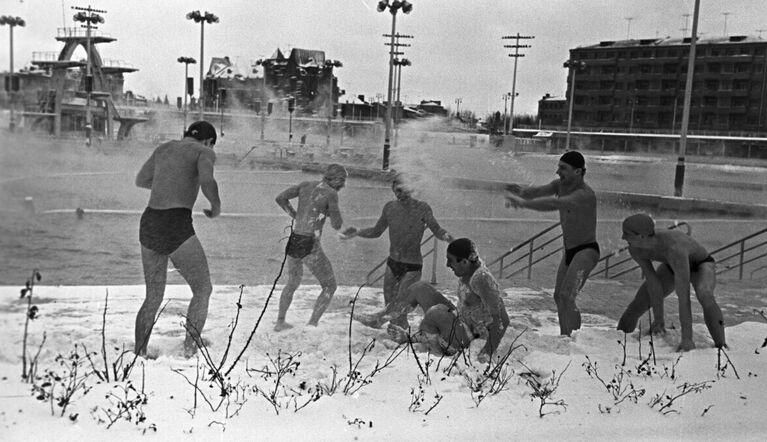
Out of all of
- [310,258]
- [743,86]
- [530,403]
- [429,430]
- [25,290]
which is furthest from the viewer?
[743,86]

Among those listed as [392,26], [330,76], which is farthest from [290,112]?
[392,26]

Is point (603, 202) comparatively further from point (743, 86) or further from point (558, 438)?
point (558, 438)

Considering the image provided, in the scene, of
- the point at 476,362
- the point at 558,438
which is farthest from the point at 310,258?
the point at 558,438

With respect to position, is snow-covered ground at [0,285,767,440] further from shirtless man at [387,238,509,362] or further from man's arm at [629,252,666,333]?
man's arm at [629,252,666,333]

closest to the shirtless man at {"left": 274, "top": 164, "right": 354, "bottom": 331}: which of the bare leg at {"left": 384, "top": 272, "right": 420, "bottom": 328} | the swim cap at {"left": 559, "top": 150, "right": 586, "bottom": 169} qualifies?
the bare leg at {"left": 384, "top": 272, "right": 420, "bottom": 328}

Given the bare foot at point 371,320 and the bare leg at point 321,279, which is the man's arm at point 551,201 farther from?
the bare leg at point 321,279

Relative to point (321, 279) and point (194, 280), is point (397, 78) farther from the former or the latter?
point (194, 280)
